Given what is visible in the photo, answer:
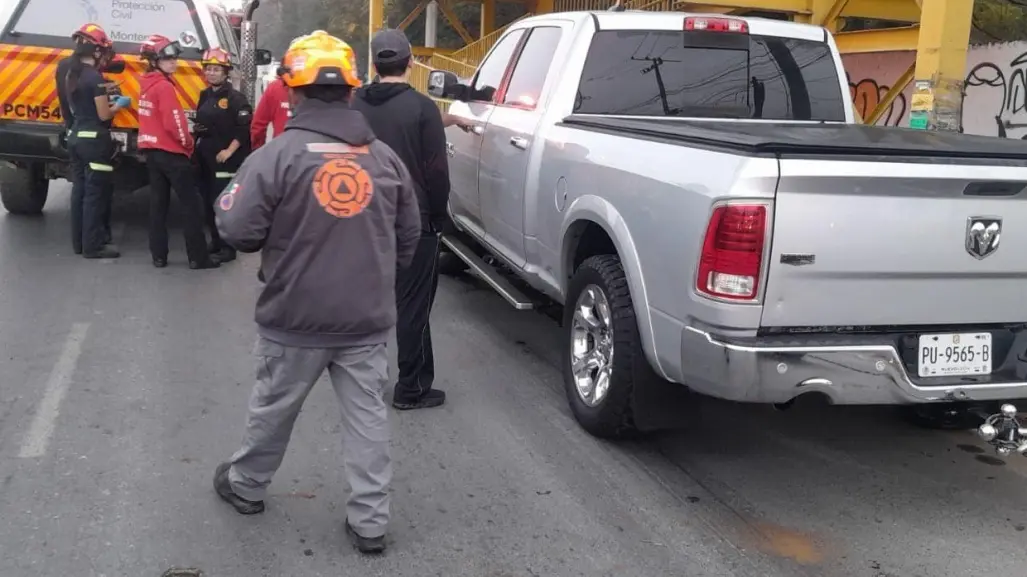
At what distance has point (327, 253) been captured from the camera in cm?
345

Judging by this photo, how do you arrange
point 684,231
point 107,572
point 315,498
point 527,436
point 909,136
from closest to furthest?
point 107,572
point 684,231
point 315,498
point 909,136
point 527,436

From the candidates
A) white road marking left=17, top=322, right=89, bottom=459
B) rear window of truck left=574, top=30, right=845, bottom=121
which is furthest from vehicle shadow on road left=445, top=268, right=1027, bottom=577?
white road marking left=17, top=322, right=89, bottom=459

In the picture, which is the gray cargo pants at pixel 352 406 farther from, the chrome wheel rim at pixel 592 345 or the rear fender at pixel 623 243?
the chrome wheel rim at pixel 592 345

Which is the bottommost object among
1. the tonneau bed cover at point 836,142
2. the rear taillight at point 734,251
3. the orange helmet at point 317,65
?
the rear taillight at point 734,251

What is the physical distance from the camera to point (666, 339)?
4.00 m

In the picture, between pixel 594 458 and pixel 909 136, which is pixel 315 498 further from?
pixel 909 136

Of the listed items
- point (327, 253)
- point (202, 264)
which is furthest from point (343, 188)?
point (202, 264)

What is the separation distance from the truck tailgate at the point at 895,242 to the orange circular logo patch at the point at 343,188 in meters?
1.44

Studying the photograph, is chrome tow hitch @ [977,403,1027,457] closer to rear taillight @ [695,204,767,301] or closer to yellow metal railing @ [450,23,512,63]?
rear taillight @ [695,204,767,301]

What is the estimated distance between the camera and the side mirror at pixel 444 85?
636 cm

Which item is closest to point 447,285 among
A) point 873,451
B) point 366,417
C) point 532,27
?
point 532,27

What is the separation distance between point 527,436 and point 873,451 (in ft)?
5.52

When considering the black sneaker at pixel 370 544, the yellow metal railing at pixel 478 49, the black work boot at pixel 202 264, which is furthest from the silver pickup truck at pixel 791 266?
the yellow metal railing at pixel 478 49

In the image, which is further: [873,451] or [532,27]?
[532,27]
